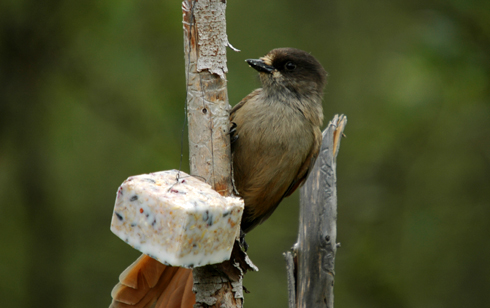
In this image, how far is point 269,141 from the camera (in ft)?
11.1

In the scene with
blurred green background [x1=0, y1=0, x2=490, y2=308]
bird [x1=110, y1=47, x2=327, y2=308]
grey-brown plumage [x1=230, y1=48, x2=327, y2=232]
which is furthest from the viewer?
blurred green background [x1=0, y1=0, x2=490, y2=308]

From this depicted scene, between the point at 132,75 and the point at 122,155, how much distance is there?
3.89ft

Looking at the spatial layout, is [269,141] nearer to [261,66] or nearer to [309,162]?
[309,162]

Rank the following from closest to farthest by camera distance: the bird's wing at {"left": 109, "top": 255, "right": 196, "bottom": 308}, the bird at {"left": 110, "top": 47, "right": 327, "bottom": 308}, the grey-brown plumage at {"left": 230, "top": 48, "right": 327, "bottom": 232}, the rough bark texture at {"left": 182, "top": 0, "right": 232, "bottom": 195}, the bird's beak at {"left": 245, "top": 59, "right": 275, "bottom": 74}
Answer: the rough bark texture at {"left": 182, "top": 0, "right": 232, "bottom": 195} → the bird's wing at {"left": 109, "top": 255, "right": 196, "bottom": 308} → the bird at {"left": 110, "top": 47, "right": 327, "bottom": 308} → the grey-brown plumage at {"left": 230, "top": 48, "right": 327, "bottom": 232} → the bird's beak at {"left": 245, "top": 59, "right": 275, "bottom": 74}

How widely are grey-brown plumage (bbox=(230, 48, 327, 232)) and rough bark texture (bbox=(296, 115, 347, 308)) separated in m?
0.16

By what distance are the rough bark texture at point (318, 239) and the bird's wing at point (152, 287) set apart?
908mm

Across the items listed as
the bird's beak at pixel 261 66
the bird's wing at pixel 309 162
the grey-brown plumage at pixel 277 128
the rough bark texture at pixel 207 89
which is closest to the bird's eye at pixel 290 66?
the grey-brown plumage at pixel 277 128

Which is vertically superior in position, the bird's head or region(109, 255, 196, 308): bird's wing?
the bird's head

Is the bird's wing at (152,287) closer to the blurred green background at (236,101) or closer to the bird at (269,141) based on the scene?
the bird at (269,141)

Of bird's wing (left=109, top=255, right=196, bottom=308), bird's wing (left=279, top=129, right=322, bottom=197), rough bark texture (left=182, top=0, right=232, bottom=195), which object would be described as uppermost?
rough bark texture (left=182, top=0, right=232, bottom=195)

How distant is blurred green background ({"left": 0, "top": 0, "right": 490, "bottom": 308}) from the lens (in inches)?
201

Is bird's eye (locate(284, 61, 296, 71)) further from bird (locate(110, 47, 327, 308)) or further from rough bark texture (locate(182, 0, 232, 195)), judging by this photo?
rough bark texture (locate(182, 0, 232, 195))

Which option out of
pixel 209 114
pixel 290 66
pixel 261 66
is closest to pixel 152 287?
pixel 209 114

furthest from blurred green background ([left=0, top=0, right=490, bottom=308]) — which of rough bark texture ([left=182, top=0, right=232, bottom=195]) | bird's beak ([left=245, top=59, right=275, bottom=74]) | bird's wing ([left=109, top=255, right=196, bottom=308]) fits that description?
rough bark texture ([left=182, top=0, right=232, bottom=195])
